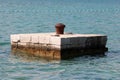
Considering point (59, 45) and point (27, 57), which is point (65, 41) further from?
point (27, 57)

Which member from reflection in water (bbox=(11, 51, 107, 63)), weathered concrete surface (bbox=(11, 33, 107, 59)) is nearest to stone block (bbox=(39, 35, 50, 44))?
weathered concrete surface (bbox=(11, 33, 107, 59))

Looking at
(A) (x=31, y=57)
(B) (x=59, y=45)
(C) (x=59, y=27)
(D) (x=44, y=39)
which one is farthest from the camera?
(C) (x=59, y=27)

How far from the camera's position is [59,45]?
2447cm

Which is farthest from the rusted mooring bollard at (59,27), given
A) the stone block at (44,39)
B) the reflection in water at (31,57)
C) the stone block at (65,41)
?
the reflection in water at (31,57)

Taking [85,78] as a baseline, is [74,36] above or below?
above

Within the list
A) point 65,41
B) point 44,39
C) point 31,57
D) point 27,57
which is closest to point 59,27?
point 44,39

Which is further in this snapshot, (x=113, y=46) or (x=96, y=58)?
(x=113, y=46)

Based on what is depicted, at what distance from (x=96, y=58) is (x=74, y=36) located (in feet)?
5.46

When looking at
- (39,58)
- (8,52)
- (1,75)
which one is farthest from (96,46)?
(1,75)

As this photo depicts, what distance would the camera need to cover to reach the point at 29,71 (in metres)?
22.6

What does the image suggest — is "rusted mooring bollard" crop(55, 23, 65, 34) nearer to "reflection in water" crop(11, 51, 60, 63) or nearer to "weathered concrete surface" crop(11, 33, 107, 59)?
"weathered concrete surface" crop(11, 33, 107, 59)

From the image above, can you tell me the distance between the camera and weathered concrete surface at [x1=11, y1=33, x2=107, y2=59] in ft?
81.1

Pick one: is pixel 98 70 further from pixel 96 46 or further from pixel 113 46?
pixel 113 46

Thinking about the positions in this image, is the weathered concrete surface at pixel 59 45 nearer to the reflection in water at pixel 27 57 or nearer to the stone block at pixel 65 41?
the stone block at pixel 65 41
